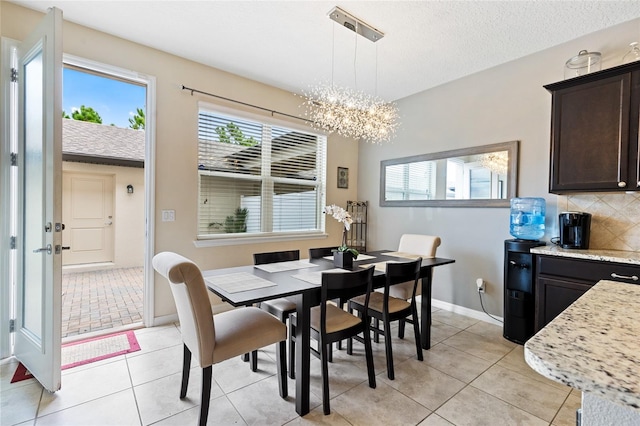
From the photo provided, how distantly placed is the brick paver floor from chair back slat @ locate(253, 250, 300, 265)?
1.77 m

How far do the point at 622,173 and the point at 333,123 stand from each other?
7.71 feet

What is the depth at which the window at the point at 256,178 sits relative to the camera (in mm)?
3482

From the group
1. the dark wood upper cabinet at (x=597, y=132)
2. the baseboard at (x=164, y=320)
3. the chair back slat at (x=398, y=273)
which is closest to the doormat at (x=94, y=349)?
the baseboard at (x=164, y=320)

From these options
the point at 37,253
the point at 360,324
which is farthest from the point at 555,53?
the point at 37,253

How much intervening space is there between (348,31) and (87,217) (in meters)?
6.38

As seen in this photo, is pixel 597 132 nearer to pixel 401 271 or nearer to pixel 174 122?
pixel 401 271

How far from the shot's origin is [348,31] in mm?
2676

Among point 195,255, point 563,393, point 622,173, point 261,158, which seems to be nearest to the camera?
point 563,393

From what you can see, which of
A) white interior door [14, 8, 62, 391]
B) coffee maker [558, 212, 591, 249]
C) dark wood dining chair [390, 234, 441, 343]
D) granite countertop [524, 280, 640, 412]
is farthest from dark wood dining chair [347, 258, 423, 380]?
white interior door [14, 8, 62, 391]

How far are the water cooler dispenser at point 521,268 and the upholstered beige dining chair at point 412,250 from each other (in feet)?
2.23

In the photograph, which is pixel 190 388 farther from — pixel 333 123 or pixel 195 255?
pixel 333 123

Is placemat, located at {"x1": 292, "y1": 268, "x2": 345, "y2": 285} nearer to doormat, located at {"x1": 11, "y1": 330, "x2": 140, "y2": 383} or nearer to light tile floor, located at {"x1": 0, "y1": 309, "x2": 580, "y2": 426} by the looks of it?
light tile floor, located at {"x1": 0, "y1": 309, "x2": 580, "y2": 426}

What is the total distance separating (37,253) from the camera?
2074mm

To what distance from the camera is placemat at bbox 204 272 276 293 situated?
1829 millimetres
